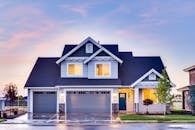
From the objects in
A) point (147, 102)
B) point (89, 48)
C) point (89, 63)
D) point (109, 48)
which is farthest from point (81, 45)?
point (147, 102)

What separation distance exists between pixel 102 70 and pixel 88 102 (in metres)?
4.06

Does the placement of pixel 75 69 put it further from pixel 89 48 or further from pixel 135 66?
pixel 135 66

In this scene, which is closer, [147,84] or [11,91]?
[147,84]

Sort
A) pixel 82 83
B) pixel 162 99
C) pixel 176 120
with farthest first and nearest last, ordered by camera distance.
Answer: pixel 82 83 → pixel 162 99 → pixel 176 120

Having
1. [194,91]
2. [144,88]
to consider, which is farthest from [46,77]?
[194,91]

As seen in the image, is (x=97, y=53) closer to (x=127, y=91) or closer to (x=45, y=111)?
(x=127, y=91)

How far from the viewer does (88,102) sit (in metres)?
51.4

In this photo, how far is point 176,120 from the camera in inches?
1508

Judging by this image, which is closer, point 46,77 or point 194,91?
point 194,91

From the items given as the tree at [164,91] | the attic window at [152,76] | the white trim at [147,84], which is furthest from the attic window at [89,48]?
the tree at [164,91]

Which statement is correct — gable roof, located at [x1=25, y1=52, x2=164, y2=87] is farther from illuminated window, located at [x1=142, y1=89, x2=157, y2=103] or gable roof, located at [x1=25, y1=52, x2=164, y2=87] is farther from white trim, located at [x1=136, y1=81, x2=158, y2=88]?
illuminated window, located at [x1=142, y1=89, x2=157, y2=103]

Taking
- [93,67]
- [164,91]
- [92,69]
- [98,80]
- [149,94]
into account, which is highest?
[93,67]

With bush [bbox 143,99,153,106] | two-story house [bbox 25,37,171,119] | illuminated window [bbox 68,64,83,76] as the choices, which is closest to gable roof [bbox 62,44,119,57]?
two-story house [bbox 25,37,171,119]

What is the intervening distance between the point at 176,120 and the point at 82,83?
15.4m
